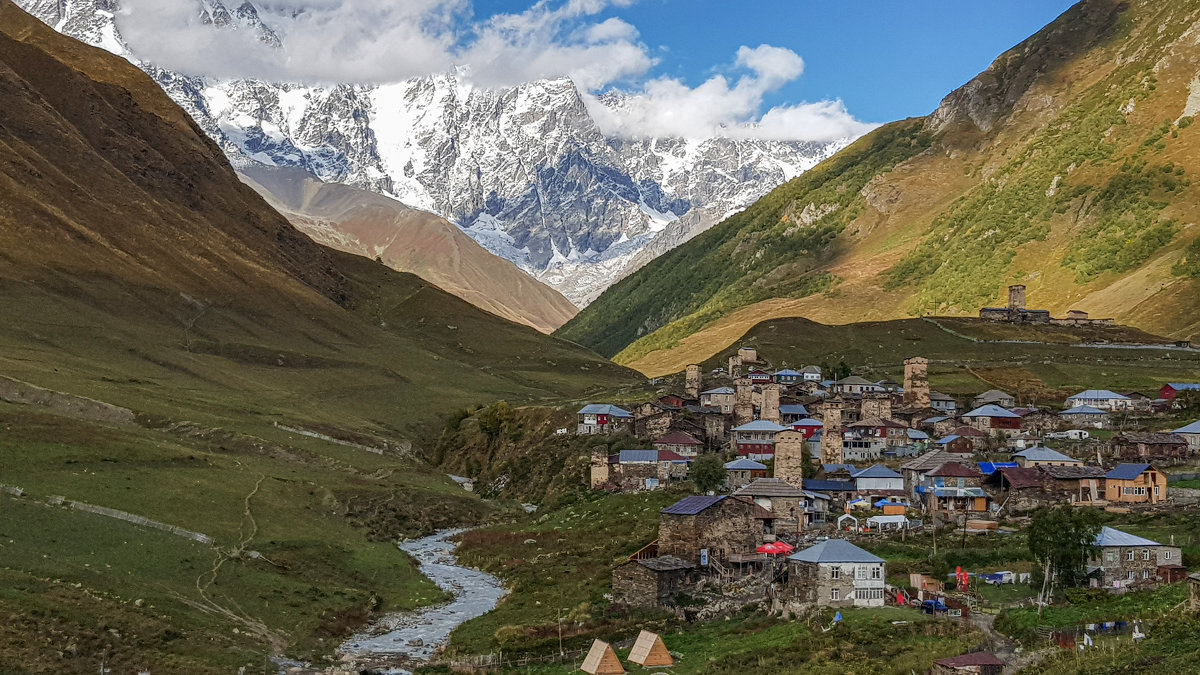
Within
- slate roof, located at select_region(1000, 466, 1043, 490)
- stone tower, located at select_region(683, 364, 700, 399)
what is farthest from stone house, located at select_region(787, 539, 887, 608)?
stone tower, located at select_region(683, 364, 700, 399)

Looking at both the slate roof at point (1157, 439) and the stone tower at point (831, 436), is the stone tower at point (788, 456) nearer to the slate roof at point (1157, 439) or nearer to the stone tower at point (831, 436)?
the stone tower at point (831, 436)

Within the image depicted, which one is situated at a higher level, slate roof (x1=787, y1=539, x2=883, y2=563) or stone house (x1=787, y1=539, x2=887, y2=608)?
slate roof (x1=787, y1=539, x2=883, y2=563)

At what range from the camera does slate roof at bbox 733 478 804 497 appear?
81562 millimetres

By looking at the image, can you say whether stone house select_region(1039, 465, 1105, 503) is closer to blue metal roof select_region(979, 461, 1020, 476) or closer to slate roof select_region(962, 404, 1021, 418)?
blue metal roof select_region(979, 461, 1020, 476)

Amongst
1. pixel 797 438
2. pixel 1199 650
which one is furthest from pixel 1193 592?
pixel 797 438

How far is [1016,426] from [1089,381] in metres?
33.8

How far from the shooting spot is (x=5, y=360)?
13000 centimetres

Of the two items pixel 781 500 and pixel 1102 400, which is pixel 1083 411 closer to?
pixel 1102 400

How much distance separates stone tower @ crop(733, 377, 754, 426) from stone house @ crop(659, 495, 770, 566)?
45.1 metres

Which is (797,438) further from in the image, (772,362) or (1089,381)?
(772,362)

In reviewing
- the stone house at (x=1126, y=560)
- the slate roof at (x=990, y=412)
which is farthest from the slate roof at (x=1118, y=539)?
the slate roof at (x=990, y=412)

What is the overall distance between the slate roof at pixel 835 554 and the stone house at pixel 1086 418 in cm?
5939

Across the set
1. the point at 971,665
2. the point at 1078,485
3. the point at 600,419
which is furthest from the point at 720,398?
the point at 971,665

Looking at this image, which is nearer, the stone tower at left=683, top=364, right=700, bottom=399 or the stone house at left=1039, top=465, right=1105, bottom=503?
the stone house at left=1039, top=465, right=1105, bottom=503
